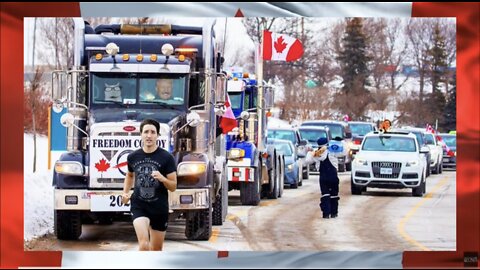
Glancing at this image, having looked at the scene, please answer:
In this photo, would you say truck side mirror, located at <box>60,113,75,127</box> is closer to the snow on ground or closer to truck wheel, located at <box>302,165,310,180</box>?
the snow on ground

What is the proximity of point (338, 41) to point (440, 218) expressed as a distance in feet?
8.25

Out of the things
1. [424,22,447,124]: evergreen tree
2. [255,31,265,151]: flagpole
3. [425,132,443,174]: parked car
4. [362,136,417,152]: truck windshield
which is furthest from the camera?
[362,136,417,152]: truck windshield

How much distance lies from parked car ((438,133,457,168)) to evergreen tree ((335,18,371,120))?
115 cm

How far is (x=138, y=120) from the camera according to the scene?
15.3 metres

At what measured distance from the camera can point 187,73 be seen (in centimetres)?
1595

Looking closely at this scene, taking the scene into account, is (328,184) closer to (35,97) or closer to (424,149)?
(424,149)

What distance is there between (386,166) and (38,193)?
6574mm

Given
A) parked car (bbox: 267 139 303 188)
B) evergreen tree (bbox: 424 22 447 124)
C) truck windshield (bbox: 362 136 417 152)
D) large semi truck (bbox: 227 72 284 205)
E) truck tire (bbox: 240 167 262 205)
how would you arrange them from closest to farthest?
evergreen tree (bbox: 424 22 447 124)
truck windshield (bbox: 362 136 417 152)
truck tire (bbox: 240 167 262 205)
large semi truck (bbox: 227 72 284 205)
parked car (bbox: 267 139 303 188)

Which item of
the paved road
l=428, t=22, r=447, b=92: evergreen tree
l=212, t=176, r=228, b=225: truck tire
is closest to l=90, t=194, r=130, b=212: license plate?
the paved road

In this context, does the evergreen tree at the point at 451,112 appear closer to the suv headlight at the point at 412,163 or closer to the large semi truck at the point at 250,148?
the suv headlight at the point at 412,163

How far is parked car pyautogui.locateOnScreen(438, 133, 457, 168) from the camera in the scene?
14.2 meters

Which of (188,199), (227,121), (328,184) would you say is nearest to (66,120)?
(188,199)

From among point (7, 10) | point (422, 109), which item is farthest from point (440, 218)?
point (7, 10)

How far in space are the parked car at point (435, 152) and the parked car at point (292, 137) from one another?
311cm
